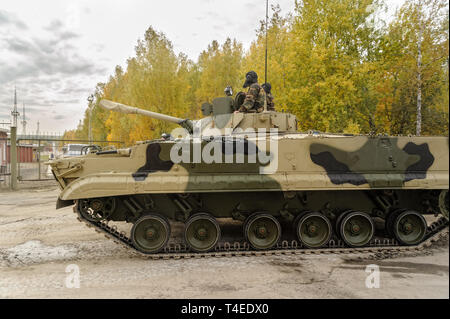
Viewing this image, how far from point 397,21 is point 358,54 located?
246 cm

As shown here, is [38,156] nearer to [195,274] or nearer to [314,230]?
[195,274]

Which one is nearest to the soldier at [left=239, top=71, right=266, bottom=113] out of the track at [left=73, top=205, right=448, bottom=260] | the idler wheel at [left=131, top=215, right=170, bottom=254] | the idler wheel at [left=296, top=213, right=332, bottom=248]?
the idler wheel at [left=296, top=213, right=332, bottom=248]

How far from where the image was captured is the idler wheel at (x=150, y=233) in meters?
5.57

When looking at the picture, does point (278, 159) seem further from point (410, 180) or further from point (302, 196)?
point (410, 180)

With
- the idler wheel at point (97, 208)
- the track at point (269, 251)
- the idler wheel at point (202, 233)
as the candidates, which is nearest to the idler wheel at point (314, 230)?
the track at point (269, 251)

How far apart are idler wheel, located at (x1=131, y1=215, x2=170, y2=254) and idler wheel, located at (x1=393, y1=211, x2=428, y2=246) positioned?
14.4 ft

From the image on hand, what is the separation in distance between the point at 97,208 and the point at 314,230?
13.1 ft

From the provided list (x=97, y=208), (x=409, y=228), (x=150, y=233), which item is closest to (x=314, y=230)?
(x=409, y=228)

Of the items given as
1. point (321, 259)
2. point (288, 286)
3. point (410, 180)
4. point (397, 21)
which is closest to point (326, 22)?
Result: point (397, 21)

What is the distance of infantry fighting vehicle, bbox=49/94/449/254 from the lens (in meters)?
5.41

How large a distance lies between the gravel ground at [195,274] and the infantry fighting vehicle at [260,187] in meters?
0.50

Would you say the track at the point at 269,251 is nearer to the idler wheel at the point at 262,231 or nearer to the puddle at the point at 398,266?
the idler wheel at the point at 262,231

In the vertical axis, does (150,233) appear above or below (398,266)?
above

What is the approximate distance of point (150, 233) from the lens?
5609 millimetres
